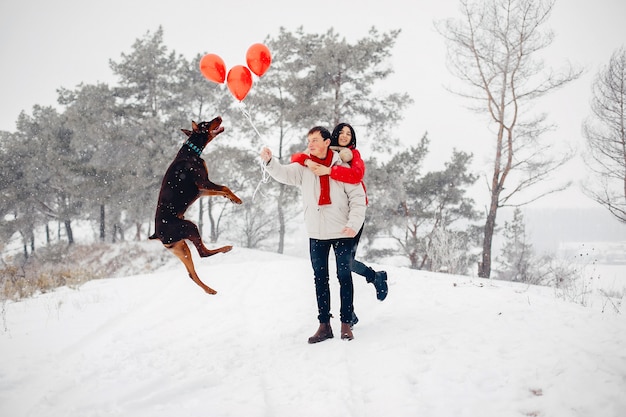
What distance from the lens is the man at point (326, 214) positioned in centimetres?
322

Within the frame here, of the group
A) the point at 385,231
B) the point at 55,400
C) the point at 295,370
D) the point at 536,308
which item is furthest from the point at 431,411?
the point at 385,231

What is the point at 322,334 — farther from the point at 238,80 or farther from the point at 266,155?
the point at 238,80

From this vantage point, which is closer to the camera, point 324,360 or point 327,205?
point 324,360

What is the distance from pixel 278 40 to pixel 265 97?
8.97 ft

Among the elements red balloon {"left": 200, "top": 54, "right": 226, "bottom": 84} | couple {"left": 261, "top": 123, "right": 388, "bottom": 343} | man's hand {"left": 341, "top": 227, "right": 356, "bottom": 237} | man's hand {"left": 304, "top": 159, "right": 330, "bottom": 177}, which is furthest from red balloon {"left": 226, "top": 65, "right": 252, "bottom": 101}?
man's hand {"left": 341, "top": 227, "right": 356, "bottom": 237}

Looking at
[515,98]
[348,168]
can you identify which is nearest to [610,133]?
[515,98]

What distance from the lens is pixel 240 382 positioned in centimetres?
255

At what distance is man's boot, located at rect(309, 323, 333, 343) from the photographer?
3.23m

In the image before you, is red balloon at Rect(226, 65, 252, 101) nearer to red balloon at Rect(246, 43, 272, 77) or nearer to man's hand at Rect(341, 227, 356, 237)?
red balloon at Rect(246, 43, 272, 77)

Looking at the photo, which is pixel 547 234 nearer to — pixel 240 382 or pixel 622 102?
pixel 622 102

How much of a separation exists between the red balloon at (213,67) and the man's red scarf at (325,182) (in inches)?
48.0

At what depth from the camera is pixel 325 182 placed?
10.7ft

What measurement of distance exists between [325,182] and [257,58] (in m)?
1.44

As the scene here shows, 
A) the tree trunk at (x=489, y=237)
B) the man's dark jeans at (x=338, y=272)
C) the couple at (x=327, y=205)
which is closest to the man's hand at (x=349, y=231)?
the couple at (x=327, y=205)
